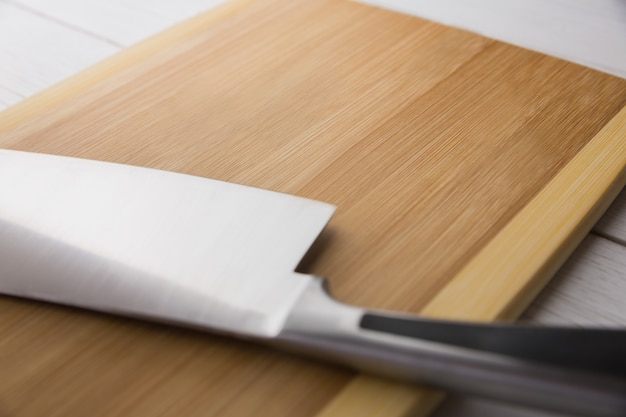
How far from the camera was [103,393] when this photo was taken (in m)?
0.47

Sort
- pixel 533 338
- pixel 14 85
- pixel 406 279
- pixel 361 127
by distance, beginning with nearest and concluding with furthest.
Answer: pixel 533 338, pixel 406 279, pixel 361 127, pixel 14 85

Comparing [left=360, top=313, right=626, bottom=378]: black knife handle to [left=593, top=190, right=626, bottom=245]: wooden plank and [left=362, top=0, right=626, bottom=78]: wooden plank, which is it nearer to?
[left=593, top=190, right=626, bottom=245]: wooden plank

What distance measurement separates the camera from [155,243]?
1.76 feet

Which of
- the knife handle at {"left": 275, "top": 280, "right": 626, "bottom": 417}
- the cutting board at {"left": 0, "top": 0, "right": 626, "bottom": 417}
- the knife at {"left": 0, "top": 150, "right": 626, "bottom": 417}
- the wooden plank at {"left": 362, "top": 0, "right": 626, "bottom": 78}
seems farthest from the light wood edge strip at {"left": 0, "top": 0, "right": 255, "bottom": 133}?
the knife handle at {"left": 275, "top": 280, "right": 626, "bottom": 417}

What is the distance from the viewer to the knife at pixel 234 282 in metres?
0.40

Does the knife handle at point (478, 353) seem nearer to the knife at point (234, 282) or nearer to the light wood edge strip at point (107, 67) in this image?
the knife at point (234, 282)

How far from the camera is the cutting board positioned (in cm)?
48

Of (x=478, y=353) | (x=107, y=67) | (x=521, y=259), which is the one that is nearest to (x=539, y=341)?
(x=478, y=353)

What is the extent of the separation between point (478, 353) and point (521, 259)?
149 mm

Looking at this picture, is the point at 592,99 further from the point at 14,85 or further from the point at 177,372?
the point at 14,85

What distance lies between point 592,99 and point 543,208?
6.9 inches

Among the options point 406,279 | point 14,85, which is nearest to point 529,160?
point 406,279

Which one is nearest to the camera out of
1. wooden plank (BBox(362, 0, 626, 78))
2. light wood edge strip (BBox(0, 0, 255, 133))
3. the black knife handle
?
the black knife handle

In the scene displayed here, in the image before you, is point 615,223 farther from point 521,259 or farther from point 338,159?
point 338,159
